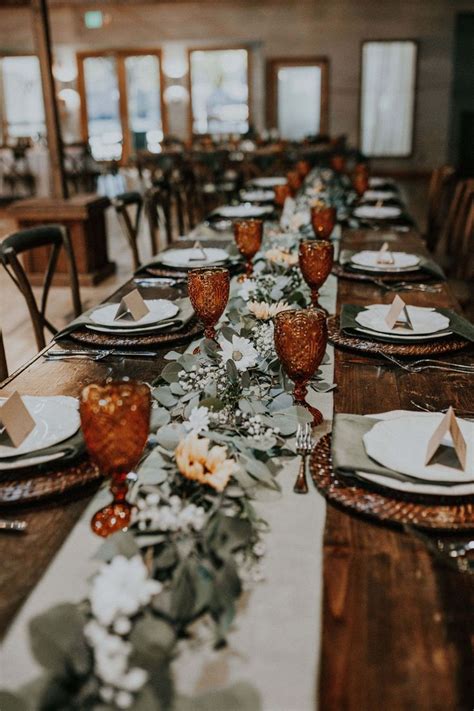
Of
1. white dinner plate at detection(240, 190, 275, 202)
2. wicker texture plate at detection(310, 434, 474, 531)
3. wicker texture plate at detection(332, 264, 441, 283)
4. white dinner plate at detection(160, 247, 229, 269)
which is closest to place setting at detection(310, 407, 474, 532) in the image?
wicker texture plate at detection(310, 434, 474, 531)

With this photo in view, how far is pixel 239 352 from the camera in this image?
4.29 ft

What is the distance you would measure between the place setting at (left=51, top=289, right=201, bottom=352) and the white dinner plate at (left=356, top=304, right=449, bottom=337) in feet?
1.28

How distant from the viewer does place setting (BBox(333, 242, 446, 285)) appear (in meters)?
2.27

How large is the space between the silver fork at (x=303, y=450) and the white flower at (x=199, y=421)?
14cm

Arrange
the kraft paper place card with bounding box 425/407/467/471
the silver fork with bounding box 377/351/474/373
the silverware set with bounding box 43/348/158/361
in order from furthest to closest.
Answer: the silverware set with bounding box 43/348/158/361 < the silver fork with bounding box 377/351/474/373 < the kraft paper place card with bounding box 425/407/467/471

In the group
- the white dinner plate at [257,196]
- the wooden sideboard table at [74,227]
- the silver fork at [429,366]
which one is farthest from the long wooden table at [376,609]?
the wooden sideboard table at [74,227]

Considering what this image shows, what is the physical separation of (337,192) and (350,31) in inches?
390

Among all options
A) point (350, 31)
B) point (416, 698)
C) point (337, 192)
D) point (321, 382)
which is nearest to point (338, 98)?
point (350, 31)

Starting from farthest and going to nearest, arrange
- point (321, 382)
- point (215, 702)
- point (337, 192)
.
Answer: point (337, 192), point (321, 382), point (215, 702)

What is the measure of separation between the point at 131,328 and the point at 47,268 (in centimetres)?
92

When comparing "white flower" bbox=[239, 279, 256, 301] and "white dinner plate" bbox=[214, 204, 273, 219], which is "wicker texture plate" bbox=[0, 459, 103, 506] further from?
"white dinner plate" bbox=[214, 204, 273, 219]

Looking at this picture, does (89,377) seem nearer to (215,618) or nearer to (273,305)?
(273,305)

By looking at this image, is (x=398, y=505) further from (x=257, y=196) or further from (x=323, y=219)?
(x=257, y=196)

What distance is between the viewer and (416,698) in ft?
2.13
